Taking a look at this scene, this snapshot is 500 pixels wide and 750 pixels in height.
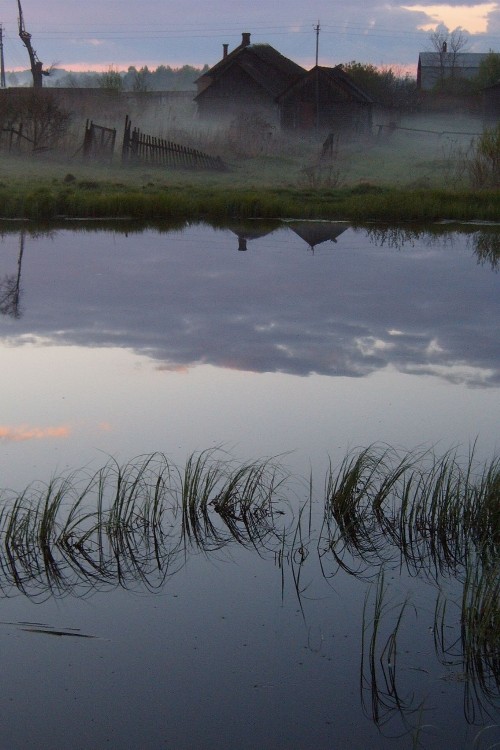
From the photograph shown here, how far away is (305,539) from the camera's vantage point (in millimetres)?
4984

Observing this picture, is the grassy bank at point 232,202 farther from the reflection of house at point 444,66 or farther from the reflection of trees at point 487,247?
the reflection of house at point 444,66

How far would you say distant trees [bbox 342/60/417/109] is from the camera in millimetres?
53062

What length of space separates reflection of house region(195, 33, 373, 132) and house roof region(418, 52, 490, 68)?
23.5 m

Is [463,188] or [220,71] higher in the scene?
[220,71]

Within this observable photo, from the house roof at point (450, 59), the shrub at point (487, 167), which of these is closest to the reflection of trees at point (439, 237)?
the shrub at point (487, 167)

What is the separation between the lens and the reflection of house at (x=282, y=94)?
41188mm

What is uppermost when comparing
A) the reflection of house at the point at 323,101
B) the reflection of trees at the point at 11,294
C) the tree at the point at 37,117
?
the reflection of house at the point at 323,101

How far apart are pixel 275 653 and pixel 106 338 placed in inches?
234

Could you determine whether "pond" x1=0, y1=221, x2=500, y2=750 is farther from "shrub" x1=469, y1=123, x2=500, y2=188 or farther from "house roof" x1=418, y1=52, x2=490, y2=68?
"house roof" x1=418, y1=52, x2=490, y2=68

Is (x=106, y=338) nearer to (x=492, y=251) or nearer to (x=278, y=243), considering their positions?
(x=278, y=243)

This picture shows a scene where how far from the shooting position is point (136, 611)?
4262 mm

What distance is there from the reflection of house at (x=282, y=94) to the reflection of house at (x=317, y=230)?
22.7 metres

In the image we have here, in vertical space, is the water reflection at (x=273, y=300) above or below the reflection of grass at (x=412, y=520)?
above

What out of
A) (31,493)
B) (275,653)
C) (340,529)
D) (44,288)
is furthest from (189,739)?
(44,288)
